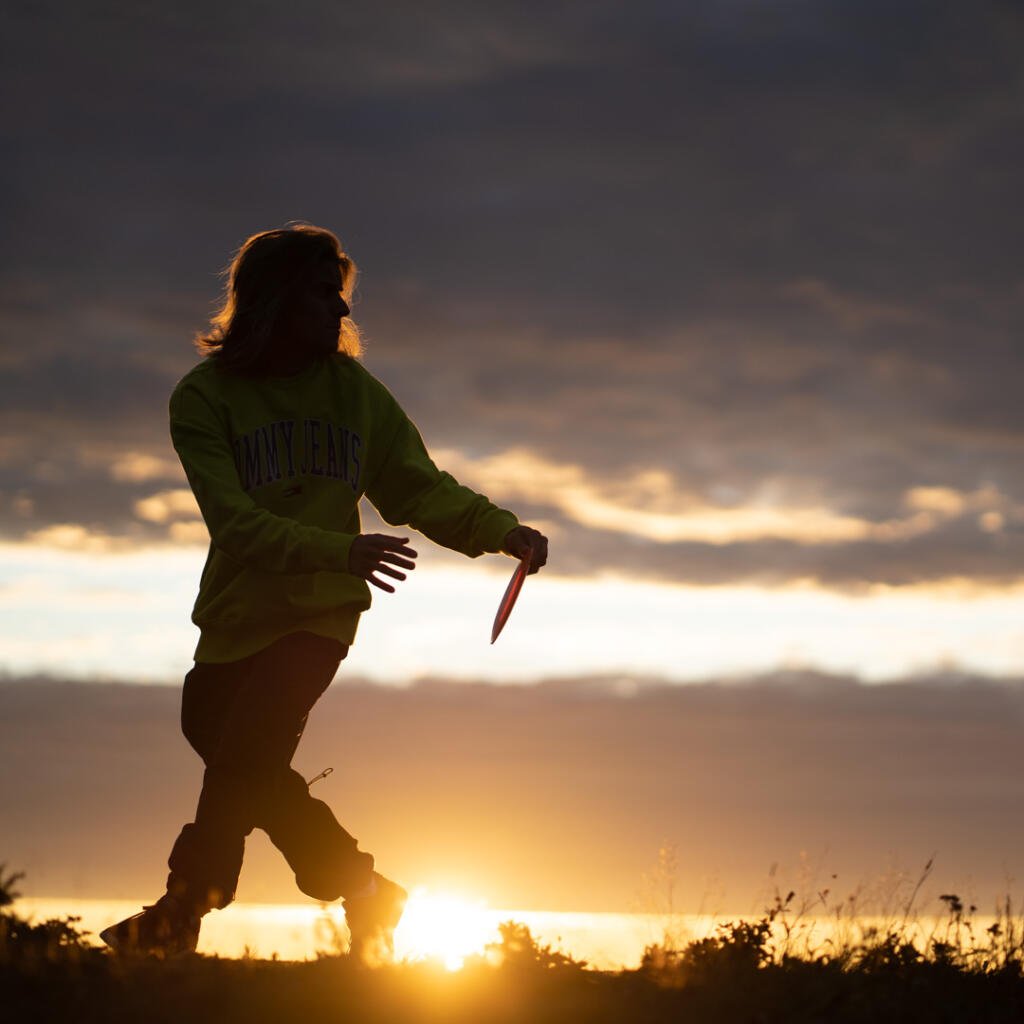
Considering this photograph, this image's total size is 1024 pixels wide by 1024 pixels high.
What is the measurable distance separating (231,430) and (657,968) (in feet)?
10.0

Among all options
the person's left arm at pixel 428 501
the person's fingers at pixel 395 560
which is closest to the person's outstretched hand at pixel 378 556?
the person's fingers at pixel 395 560

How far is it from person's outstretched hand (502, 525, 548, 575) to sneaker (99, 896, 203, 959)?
7.12 feet

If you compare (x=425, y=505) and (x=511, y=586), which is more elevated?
(x=425, y=505)

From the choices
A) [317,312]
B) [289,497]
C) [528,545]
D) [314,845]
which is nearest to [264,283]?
[317,312]

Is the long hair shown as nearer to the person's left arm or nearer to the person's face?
the person's face

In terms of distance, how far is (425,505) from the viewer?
733 cm

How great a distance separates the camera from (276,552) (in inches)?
245

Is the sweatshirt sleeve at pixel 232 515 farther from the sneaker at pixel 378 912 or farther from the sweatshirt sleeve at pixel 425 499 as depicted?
the sneaker at pixel 378 912

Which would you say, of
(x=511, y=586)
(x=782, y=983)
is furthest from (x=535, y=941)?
(x=511, y=586)

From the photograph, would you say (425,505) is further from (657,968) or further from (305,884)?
(657,968)

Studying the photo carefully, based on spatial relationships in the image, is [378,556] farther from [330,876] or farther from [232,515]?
[330,876]

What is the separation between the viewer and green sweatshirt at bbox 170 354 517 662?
6.32 meters

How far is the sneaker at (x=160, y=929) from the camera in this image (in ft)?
21.0

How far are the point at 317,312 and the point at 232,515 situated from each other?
1.08 metres
